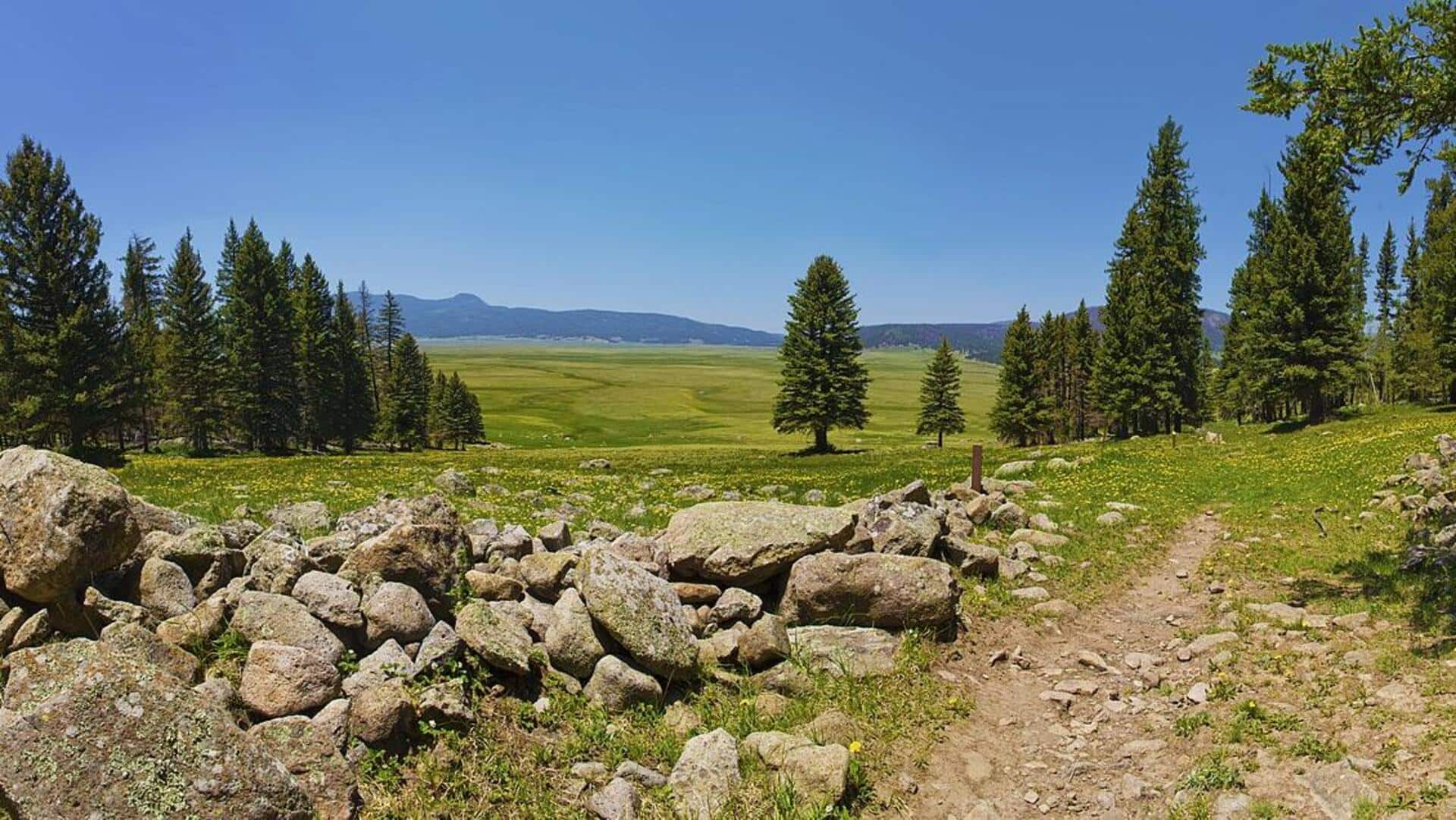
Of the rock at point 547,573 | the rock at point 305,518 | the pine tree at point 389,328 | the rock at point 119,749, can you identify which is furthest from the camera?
the pine tree at point 389,328

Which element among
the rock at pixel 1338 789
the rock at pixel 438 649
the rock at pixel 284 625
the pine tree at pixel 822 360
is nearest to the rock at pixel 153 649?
the rock at pixel 284 625

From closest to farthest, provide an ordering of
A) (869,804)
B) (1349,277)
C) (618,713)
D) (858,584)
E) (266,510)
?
(869,804) → (618,713) → (858,584) → (266,510) → (1349,277)

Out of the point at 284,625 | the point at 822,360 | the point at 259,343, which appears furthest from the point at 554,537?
the point at 259,343

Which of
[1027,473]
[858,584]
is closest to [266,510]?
[858,584]

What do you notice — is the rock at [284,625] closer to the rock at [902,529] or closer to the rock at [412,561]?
the rock at [412,561]

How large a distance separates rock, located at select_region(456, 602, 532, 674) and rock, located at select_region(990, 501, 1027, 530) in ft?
42.7

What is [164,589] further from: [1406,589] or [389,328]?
[389,328]

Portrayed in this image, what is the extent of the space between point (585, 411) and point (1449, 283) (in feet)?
458

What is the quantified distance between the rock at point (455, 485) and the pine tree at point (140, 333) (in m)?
45.6

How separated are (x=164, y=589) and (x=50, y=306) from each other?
58705 mm

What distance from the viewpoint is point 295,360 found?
77688 mm

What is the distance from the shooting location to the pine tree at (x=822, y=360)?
2453 inches

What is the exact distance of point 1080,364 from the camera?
79.9 meters

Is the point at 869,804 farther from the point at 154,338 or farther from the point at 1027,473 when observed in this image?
the point at 154,338
